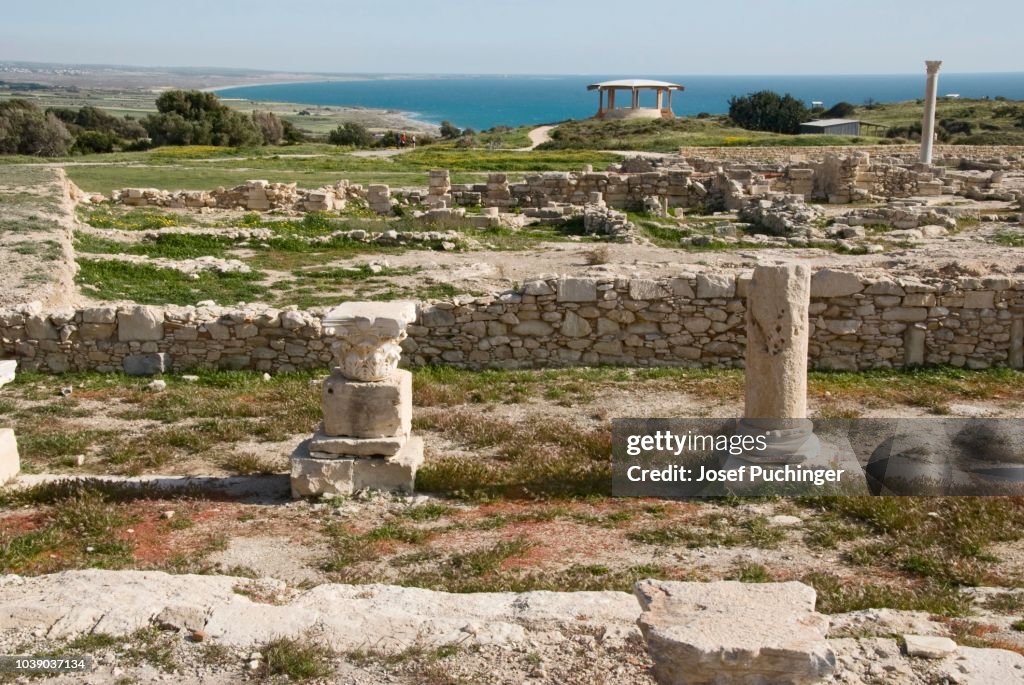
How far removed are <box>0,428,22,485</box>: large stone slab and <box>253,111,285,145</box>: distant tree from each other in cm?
5101

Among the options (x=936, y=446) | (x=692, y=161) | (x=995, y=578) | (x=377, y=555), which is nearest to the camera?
(x=995, y=578)

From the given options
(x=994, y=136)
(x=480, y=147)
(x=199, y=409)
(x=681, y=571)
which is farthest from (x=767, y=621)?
(x=994, y=136)

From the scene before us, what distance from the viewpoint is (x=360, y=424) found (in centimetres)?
838

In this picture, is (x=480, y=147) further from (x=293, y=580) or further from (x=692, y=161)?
(x=293, y=580)

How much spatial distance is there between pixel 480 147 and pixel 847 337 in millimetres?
38033

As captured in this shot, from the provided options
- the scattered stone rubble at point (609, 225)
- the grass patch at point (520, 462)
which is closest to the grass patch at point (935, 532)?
the grass patch at point (520, 462)

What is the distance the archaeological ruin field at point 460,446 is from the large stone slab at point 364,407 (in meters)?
0.03

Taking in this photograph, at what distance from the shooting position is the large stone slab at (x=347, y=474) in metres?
8.20

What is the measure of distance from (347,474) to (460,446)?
1.55 meters

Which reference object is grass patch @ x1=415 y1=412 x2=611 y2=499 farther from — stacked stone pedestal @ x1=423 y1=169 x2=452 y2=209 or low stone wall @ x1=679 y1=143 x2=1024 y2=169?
low stone wall @ x1=679 y1=143 x2=1024 y2=169

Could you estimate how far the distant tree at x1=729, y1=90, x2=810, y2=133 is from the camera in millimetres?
65400

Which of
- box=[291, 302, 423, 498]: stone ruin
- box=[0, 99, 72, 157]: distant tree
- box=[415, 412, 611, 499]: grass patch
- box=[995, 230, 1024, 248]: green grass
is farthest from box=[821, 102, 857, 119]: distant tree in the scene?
box=[291, 302, 423, 498]: stone ruin

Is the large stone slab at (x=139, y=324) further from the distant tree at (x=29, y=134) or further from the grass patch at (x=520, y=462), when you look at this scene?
the distant tree at (x=29, y=134)

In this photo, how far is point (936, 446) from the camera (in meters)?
8.63
